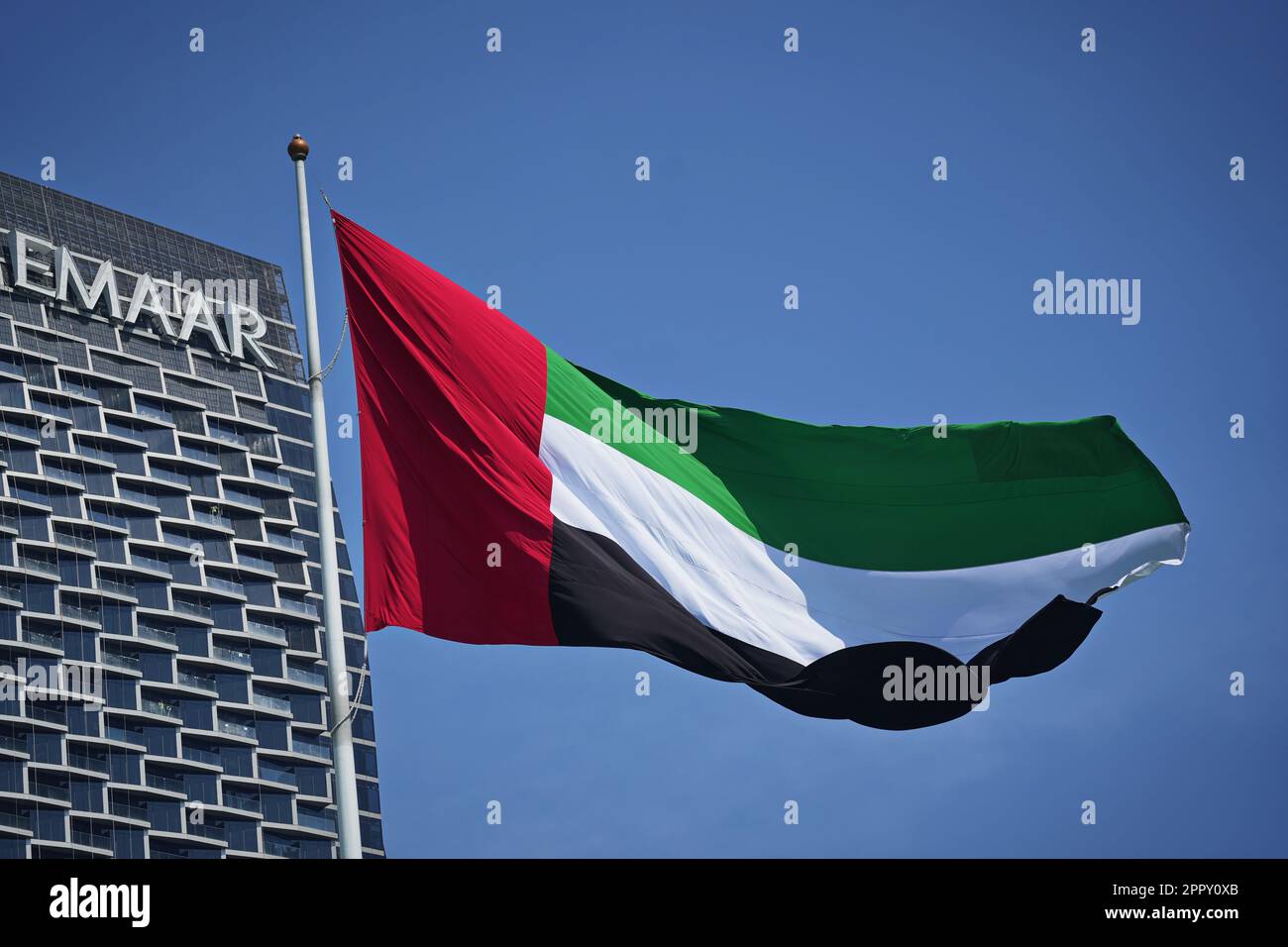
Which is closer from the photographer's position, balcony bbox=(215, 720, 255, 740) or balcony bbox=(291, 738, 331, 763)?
balcony bbox=(215, 720, 255, 740)

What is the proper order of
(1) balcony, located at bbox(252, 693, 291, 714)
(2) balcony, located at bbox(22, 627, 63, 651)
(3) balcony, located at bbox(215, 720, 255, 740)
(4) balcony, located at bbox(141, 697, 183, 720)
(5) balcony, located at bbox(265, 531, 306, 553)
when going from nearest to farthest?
1. (2) balcony, located at bbox(22, 627, 63, 651)
2. (4) balcony, located at bbox(141, 697, 183, 720)
3. (3) balcony, located at bbox(215, 720, 255, 740)
4. (1) balcony, located at bbox(252, 693, 291, 714)
5. (5) balcony, located at bbox(265, 531, 306, 553)

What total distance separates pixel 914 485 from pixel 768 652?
3.07m

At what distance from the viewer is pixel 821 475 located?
1927cm

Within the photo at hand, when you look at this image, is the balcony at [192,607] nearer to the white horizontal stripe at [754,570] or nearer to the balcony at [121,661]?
the balcony at [121,661]

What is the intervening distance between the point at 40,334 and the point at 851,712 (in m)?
112

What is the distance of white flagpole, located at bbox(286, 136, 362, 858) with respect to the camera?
13.5 metres

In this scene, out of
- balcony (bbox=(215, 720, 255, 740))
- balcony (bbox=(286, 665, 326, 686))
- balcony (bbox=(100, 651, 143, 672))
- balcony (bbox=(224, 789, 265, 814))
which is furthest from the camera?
balcony (bbox=(286, 665, 326, 686))

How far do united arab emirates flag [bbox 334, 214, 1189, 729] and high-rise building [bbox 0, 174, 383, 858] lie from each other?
8920 centimetres

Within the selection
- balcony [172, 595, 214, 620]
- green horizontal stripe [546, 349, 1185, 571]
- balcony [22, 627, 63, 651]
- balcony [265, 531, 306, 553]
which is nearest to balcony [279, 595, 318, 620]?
balcony [265, 531, 306, 553]

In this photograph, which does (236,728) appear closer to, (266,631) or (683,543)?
(266,631)

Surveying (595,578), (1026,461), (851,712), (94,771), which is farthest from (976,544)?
(94,771)

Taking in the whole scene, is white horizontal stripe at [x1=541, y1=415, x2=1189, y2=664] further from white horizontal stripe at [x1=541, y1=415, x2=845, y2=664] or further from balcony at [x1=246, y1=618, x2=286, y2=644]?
balcony at [x1=246, y1=618, x2=286, y2=644]

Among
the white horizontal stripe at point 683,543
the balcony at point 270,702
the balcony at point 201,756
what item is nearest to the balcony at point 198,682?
the balcony at point 270,702
